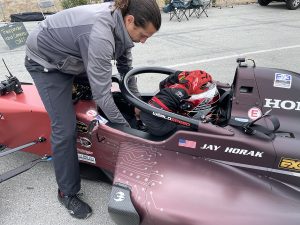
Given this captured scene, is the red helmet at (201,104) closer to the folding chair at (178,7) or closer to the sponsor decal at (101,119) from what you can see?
the sponsor decal at (101,119)

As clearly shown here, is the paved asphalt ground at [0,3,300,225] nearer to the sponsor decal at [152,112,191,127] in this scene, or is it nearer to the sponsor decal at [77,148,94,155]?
the sponsor decal at [77,148,94,155]

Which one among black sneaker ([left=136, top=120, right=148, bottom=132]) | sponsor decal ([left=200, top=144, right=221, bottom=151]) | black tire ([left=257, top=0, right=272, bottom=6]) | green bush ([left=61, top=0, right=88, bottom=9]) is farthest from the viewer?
black tire ([left=257, top=0, right=272, bottom=6])

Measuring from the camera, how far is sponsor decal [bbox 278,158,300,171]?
7.23 feet

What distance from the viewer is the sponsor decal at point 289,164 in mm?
2205

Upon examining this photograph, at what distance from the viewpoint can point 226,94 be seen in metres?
2.68

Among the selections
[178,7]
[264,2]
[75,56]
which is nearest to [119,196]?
[75,56]

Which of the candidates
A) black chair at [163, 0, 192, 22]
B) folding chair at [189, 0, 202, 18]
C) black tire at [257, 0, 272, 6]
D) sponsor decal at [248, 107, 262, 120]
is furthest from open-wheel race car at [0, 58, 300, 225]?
black tire at [257, 0, 272, 6]

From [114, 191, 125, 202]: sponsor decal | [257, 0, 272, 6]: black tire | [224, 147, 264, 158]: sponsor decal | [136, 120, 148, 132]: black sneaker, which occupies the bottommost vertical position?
[257, 0, 272, 6]: black tire

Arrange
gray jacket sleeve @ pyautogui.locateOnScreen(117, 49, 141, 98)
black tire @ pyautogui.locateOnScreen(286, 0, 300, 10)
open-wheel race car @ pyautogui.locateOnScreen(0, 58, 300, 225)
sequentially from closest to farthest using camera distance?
open-wheel race car @ pyautogui.locateOnScreen(0, 58, 300, 225) → gray jacket sleeve @ pyautogui.locateOnScreen(117, 49, 141, 98) → black tire @ pyautogui.locateOnScreen(286, 0, 300, 10)

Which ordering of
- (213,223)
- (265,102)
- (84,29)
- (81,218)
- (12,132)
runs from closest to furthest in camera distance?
(213,223), (84,29), (265,102), (81,218), (12,132)

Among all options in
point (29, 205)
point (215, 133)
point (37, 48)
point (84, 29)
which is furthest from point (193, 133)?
point (29, 205)

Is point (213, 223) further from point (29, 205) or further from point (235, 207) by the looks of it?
point (29, 205)

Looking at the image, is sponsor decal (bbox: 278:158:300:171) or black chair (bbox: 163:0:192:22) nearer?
sponsor decal (bbox: 278:158:300:171)

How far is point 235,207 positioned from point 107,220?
1100mm
